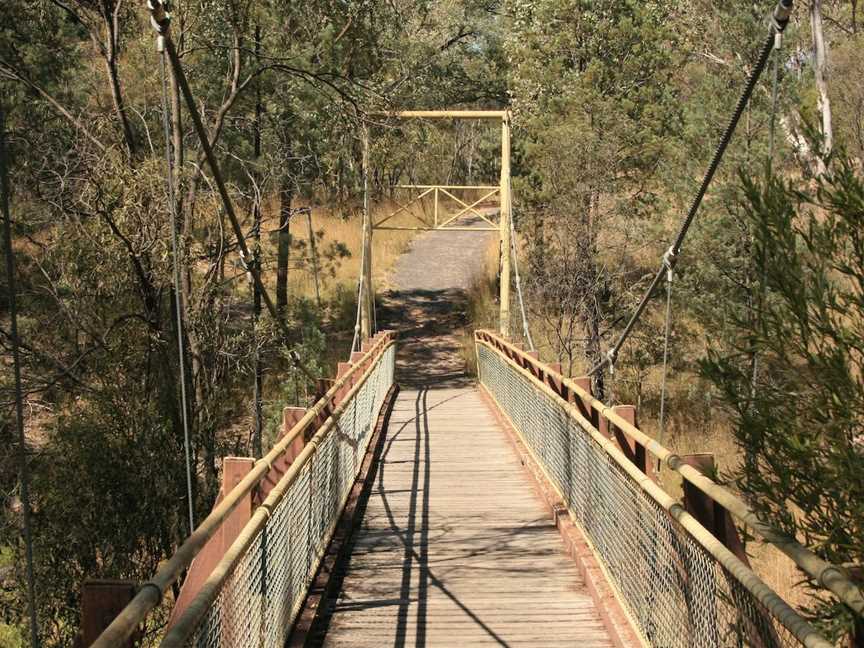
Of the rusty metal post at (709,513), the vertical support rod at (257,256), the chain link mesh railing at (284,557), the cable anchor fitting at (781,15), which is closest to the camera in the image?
the chain link mesh railing at (284,557)

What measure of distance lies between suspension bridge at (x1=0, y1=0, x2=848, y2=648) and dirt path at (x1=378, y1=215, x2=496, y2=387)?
56.3 feet

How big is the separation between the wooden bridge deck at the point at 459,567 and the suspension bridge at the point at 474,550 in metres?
0.02

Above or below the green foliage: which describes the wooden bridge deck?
below

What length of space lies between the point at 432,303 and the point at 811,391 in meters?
31.3

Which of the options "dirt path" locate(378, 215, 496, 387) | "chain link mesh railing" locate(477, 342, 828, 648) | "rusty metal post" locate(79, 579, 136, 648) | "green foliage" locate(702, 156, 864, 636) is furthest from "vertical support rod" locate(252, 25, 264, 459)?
"dirt path" locate(378, 215, 496, 387)

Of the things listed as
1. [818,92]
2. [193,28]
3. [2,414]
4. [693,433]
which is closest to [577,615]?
[2,414]

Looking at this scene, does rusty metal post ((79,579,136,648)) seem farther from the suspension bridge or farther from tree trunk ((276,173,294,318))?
tree trunk ((276,173,294,318))

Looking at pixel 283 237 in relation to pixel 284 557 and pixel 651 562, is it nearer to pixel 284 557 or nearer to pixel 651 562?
pixel 284 557

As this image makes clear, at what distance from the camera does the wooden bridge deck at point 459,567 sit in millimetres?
5391

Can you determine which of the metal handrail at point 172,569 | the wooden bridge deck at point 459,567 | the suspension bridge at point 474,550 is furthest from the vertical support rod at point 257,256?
the metal handrail at point 172,569

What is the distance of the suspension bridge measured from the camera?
11.2 feet

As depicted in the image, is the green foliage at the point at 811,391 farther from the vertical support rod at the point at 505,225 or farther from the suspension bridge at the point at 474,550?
the vertical support rod at the point at 505,225

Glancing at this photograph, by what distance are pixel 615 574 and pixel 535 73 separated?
2002 cm

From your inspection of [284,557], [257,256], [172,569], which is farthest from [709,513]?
[257,256]
